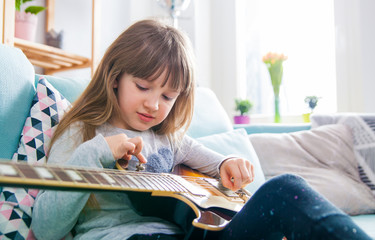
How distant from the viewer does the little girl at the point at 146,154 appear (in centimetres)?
57

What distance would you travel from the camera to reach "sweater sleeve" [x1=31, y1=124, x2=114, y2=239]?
2.22 feet

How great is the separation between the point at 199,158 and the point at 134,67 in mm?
355

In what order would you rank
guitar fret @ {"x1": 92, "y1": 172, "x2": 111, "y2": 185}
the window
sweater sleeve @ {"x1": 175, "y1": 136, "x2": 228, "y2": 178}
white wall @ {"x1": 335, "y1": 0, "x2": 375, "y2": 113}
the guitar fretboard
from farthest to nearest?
the window, white wall @ {"x1": 335, "y1": 0, "x2": 375, "y2": 113}, sweater sleeve @ {"x1": 175, "y1": 136, "x2": 228, "y2": 178}, guitar fret @ {"x1": 92, "y1": 172, "x2": 111, "y2": 185}, the guitar fretboard

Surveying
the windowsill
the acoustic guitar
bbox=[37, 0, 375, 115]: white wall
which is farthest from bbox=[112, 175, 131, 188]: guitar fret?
the windowsill

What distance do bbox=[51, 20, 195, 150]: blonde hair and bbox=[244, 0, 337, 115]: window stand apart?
4.88 feet

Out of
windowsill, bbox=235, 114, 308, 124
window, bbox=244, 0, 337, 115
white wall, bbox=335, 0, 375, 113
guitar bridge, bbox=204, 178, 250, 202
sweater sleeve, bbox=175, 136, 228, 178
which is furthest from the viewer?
windowsill, bbox=235, 114, 308, 124

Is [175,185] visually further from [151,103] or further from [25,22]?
[25,22]

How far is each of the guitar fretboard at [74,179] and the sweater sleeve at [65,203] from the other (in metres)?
0.11

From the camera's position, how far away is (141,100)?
90 centimetres

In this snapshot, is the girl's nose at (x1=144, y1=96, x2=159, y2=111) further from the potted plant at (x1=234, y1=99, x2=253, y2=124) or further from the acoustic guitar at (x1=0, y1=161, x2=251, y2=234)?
the potted plant at (x1=234, y1=99, x2=253, y2=124)

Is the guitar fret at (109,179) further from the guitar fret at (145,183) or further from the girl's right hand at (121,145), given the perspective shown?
the girl's right hand at (121,145)

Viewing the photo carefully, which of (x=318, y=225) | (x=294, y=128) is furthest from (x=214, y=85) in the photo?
(x=318, y=225)

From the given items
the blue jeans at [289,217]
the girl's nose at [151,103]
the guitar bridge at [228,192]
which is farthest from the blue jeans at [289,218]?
the girl's nose at [151,103]

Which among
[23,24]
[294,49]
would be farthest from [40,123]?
[294,49]
